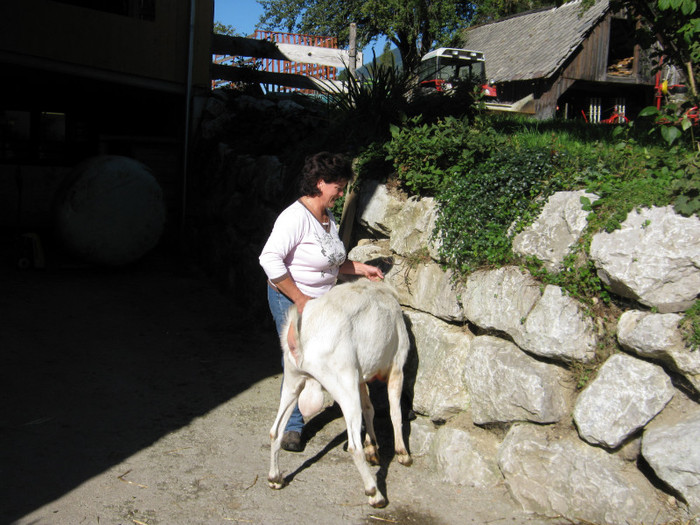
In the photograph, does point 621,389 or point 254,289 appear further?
point 254,289

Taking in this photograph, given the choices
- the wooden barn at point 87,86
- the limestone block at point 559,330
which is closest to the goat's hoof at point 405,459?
the limestone block at point 559,330

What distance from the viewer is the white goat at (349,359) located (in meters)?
3.53

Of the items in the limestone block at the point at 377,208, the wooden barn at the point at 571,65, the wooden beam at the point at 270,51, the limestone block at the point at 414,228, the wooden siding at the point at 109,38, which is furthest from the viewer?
the wooden barn at the point at 571,65

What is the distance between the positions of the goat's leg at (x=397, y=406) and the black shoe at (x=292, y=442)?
747mm

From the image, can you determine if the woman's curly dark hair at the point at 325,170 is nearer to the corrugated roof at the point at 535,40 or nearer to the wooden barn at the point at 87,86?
the wooden barn at the point at 87,86

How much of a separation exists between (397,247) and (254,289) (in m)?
2.72

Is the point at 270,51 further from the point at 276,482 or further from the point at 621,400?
the point at 621,400

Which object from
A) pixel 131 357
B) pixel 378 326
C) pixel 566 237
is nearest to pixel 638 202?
pixel 566 237

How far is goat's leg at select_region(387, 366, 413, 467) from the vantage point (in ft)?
13.2

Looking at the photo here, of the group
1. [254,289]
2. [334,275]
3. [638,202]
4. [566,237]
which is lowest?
[254,289]

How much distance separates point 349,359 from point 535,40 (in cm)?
2114

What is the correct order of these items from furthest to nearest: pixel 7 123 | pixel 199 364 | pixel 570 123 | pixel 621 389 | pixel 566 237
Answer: pixel 7 123, pixel 570 123, pixel 199 364, pixel 566 237, pixel 621 389

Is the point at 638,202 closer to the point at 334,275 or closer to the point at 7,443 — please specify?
the point at 334,275

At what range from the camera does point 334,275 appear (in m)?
4.16
